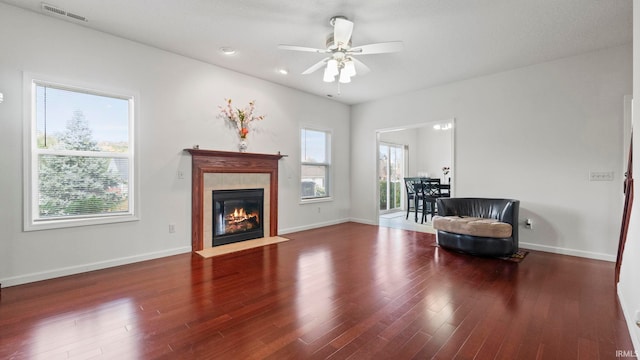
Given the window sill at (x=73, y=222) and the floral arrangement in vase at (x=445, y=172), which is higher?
the floral arrangement in vase at (x=445, y=172)

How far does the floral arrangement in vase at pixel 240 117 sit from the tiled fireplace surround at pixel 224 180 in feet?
1.04

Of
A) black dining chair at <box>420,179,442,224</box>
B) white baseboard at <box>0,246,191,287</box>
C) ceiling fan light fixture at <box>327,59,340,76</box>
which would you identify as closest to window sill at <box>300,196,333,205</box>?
black dining chair at <box>420,179,442,224</box>

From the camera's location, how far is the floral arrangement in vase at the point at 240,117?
4695mm

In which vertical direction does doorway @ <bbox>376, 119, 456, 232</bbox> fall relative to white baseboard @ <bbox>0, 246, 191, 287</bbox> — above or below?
above

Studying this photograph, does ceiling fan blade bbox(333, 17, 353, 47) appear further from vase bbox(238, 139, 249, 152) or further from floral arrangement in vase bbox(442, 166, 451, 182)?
floral arrangement in vase bbox(442, 166, 451, 182)

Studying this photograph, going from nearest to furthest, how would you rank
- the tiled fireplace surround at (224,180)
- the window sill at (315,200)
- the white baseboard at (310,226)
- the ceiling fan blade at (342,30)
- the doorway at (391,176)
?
the ceiling fan blade at (342,30) → the tiled fireplace surround at (224,180) → the white baseboard at (310,226) → the window sill at (315,200) → the doorway at (391,176)

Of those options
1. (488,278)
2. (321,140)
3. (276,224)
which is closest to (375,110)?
(321,140)

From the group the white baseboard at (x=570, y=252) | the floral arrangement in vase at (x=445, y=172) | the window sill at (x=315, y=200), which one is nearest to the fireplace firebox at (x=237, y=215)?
the window sill at (x=315, y=200)

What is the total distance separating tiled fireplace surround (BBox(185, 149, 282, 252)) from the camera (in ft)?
14.1

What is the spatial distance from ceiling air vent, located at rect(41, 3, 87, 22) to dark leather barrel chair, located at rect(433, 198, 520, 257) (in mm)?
5259

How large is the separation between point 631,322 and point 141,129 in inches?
207

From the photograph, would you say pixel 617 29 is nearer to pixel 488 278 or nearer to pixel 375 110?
pixel 488 278

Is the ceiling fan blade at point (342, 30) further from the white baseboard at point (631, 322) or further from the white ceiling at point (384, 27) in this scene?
the white baseboard at point (631, 322)

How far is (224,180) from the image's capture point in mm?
4621
